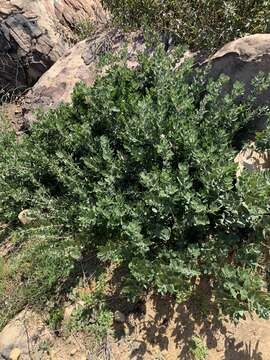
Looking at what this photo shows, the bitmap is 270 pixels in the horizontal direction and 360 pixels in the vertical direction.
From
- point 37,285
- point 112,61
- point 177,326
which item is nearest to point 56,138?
point 112,61

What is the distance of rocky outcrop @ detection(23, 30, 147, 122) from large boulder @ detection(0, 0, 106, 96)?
2.45 ft

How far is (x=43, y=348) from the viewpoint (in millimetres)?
3717

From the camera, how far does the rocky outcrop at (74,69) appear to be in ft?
20.6

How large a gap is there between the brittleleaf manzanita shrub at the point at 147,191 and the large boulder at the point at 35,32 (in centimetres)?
275

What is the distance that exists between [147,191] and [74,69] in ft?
11.8

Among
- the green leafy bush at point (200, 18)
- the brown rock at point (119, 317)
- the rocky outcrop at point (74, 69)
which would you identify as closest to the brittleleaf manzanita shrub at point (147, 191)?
the brown rock at point (119, 317)

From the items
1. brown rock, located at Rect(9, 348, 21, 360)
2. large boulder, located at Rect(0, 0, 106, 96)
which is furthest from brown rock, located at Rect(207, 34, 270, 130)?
large boulder, located at Rect(0, 0, 106, 96)

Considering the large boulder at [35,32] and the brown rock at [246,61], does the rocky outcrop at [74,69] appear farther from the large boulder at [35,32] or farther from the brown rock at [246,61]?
the brown rock at [246,61]

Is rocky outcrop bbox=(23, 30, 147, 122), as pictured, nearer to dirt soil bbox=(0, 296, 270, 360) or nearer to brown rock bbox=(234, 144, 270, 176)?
brown rock bbox=(234, 144, 270, 176)

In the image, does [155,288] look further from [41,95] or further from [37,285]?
[41,95]

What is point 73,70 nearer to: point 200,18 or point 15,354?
point 200,18

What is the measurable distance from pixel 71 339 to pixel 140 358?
27.2 inches

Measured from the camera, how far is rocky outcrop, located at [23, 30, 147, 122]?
6.29 m

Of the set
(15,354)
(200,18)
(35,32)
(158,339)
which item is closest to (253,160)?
(158,339)
